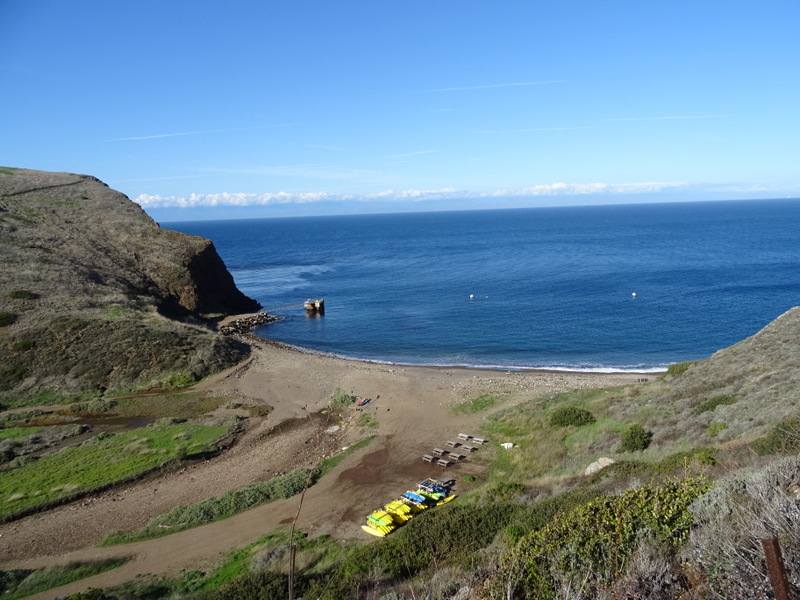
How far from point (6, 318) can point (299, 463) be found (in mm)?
31264

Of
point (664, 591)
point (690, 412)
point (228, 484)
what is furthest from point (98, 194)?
point (664, 591)

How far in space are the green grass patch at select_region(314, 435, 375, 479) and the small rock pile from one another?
111 ft

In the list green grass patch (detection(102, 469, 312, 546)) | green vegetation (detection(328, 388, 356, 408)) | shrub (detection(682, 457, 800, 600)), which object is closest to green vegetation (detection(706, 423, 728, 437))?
shrub (detection(682, 457, 800, 600))

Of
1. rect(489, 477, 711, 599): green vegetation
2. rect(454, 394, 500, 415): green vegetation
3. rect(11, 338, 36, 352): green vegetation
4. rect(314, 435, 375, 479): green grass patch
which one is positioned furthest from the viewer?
rect(11, 338, 36, 352): green vegetation

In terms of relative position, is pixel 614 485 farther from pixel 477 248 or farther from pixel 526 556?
pixel 477 248

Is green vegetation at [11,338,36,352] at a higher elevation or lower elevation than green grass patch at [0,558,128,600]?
higher

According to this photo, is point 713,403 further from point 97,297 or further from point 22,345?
point 97,297

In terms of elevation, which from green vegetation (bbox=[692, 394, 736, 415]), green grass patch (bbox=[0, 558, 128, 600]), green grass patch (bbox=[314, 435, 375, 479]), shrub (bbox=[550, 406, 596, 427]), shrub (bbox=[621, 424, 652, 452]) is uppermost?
green vegetation (bbox=[692, 394, 736, 415])

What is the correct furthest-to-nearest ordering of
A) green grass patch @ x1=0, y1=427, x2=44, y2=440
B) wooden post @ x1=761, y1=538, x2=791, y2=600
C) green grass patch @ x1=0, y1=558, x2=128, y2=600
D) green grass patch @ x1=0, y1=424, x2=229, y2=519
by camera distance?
green grass patch @ x1=0, y1=427, x2=44, y2=440, green grass patch @ x1=0, y1=424, x2=229, y2=519, green grass patch @ x1=0, y1=558, x2=128, y2=600, wooden post @ x1=761, y1=538, x2=791, y2=600

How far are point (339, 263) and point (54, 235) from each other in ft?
208

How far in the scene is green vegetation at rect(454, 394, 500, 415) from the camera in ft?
111

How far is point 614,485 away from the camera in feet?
55.7

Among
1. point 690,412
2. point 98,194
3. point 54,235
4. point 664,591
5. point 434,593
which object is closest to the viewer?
point 664,591

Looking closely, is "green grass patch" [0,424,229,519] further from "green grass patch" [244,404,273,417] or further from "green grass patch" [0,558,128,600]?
"green grass patch" [0,558,128,600]
